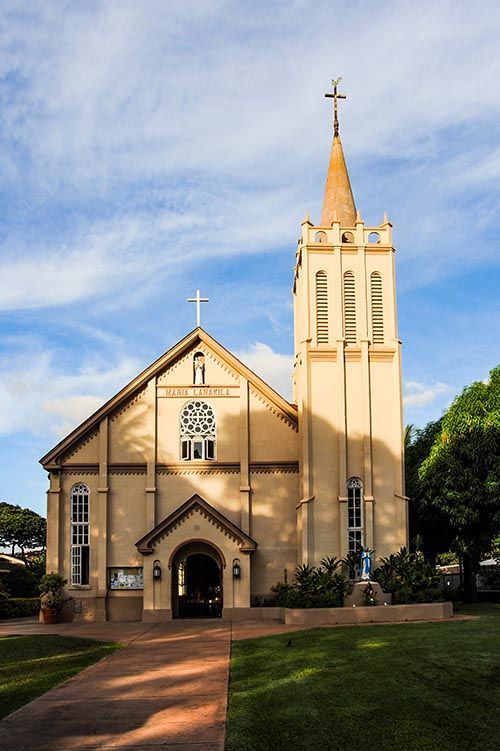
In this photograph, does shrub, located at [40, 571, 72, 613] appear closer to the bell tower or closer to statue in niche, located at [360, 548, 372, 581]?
the bell tower

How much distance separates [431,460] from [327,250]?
977 centimetres

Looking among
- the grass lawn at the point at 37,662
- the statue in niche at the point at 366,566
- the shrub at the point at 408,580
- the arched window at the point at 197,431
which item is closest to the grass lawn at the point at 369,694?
the grass lawn at the point at 37,662

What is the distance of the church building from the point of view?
32.2 m

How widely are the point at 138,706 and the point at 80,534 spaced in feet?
66.4

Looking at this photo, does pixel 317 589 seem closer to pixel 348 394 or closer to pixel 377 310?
pixel 348 394

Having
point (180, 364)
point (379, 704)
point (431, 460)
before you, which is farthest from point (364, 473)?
point (379, 704)

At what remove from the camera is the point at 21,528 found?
2820 inches

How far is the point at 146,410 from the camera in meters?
34.7

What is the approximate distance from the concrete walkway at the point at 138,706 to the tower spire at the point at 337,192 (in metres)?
19.4

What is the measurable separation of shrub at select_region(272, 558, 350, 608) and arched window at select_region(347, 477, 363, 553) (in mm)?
1254

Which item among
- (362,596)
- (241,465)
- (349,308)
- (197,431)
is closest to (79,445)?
(197,431)

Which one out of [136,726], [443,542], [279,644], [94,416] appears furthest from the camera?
[443,542]

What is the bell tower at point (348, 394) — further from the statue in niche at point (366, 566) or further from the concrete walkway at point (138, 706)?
the concrete walkway at point (138, 706)

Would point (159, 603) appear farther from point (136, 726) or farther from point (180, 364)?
point (136, 726)
